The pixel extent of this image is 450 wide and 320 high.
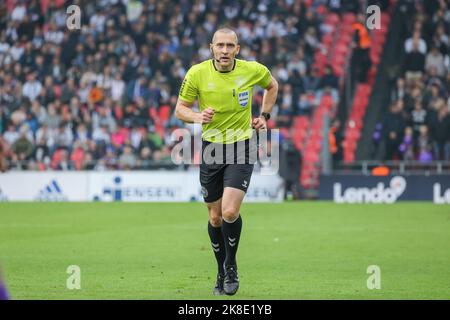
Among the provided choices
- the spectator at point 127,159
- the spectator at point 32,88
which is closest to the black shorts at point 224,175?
the spectator at point 127,159

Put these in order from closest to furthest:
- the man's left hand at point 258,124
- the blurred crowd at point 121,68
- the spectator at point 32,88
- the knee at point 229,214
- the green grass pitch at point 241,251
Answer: the knee at point 229,214 < the man's left hand at point 258,124 < the green grass pitch at point 241,251 < the blurred crowd at point 121,68 < the spectator at point 32,88

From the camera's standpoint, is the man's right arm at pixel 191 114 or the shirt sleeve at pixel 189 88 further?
the shirt sleeve at pixel 189 88

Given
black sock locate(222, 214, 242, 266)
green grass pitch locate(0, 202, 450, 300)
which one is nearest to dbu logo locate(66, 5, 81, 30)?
green grass pitch locate(0, 202, 450, 300)

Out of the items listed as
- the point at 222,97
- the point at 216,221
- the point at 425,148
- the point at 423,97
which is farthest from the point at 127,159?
the point at 222,97

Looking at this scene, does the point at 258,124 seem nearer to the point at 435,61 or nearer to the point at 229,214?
the point at 229,214

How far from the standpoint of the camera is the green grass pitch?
10367 millimetres

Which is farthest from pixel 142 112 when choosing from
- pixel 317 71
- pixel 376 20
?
pixel 376 20

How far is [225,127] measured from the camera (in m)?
10.4

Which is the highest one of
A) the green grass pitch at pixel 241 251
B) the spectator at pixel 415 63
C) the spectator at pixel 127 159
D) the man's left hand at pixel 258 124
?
the spectator at pixel 415 63

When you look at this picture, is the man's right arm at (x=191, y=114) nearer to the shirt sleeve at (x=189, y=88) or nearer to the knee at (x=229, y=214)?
the shirt sleeve at (x=189, y=88)

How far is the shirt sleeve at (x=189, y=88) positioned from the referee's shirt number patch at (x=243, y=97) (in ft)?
1.49

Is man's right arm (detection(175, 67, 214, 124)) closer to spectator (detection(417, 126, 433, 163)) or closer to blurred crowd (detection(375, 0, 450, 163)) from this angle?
blurred crowd (detection(375, 0, 450, 163))

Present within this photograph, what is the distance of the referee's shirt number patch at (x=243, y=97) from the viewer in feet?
34.0

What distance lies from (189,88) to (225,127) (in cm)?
54
